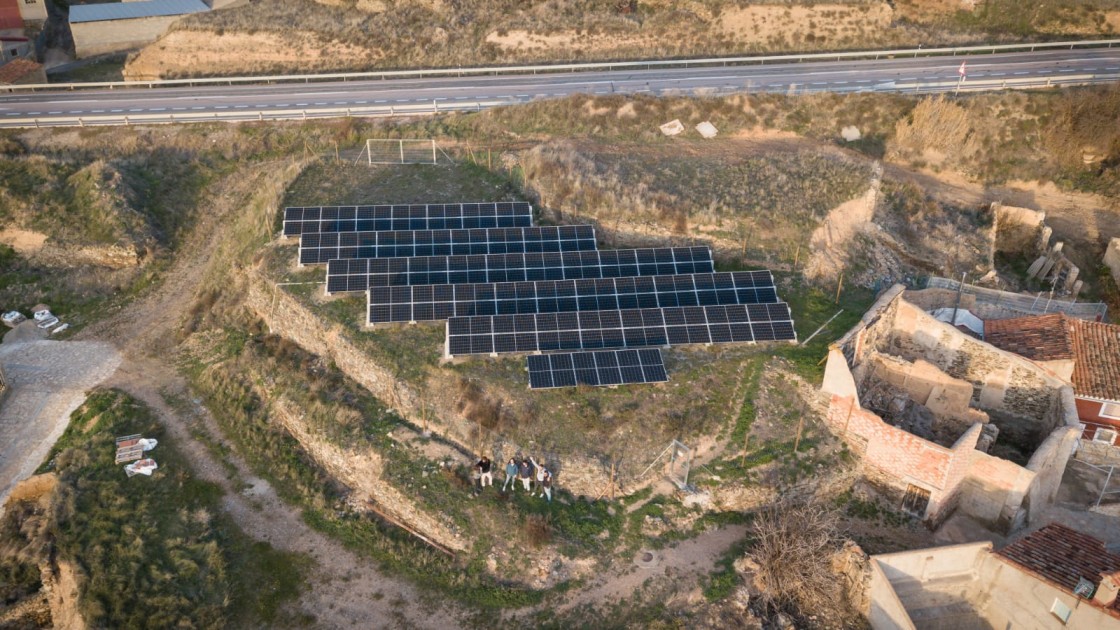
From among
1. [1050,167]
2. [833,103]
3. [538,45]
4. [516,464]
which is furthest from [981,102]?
[516,464]

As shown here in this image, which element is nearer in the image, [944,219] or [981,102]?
[944,219]

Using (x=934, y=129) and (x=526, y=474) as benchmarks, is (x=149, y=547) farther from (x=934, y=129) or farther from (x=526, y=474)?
(x=934, y=129)

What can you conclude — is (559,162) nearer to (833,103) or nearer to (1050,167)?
(833,103)

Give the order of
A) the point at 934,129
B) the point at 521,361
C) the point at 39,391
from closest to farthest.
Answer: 1. the point at 521,361
2. the point at 39,391
3. the point at 934,129

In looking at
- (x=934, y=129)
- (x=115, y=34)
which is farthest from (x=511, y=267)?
(x=115, y=34)

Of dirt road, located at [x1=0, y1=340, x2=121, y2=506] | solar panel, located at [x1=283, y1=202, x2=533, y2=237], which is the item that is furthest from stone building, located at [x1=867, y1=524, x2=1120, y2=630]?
dirt road, located at [x1=0, y1=340, x2=121, y2=506]

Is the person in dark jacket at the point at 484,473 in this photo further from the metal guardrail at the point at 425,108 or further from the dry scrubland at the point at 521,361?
the metal guardrail at the point at 425,108

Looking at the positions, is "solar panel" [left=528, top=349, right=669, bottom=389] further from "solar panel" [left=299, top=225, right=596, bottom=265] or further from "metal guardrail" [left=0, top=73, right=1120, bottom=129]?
"metal guardrail" [left=0, top=73, right=1120, bottom=129]

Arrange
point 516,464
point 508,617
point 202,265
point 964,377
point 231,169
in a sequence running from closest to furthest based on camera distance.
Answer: point 508,617 → point 516,464 → point 964,377 → point 202,265 → point 231,169
